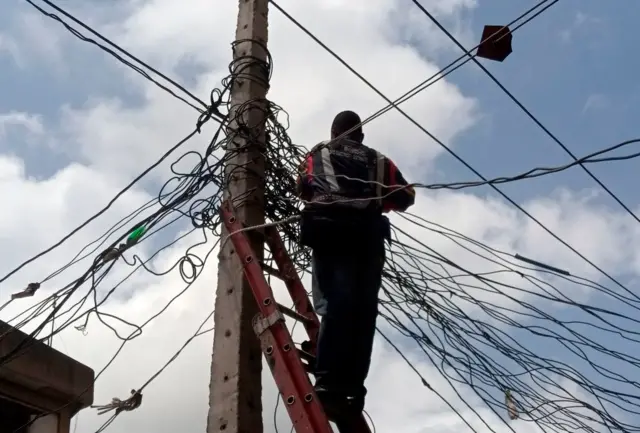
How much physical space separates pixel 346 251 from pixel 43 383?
2802mm

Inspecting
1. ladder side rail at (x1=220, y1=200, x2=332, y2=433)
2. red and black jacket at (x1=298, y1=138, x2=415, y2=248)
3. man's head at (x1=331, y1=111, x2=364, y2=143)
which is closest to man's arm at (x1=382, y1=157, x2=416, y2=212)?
red and black jacket at (x1=298, y1=138, x2=415, y2=248)

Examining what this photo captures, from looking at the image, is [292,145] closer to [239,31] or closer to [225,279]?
[239,31]

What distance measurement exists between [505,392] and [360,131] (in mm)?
2070

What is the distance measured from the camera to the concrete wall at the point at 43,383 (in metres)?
5.46

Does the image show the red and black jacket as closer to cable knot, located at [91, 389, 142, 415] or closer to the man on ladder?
the man on ladder

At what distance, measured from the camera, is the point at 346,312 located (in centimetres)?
400

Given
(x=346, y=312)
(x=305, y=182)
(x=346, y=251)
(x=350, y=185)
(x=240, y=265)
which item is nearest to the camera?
(x=346, y=312)

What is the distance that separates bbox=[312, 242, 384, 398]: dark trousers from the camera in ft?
13.1

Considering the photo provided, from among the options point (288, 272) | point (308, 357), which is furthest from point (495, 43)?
point (308, 357)

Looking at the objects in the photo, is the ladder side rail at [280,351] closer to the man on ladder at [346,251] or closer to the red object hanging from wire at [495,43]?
the man on ladder at [346,251]

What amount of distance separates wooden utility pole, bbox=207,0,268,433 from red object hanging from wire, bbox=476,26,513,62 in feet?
4.74

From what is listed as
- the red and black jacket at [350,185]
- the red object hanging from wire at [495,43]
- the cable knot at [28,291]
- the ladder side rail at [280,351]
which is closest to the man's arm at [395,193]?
the red and black jacket at [350,185]

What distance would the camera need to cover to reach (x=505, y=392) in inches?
216

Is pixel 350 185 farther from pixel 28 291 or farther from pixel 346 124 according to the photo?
pixel 28 291
